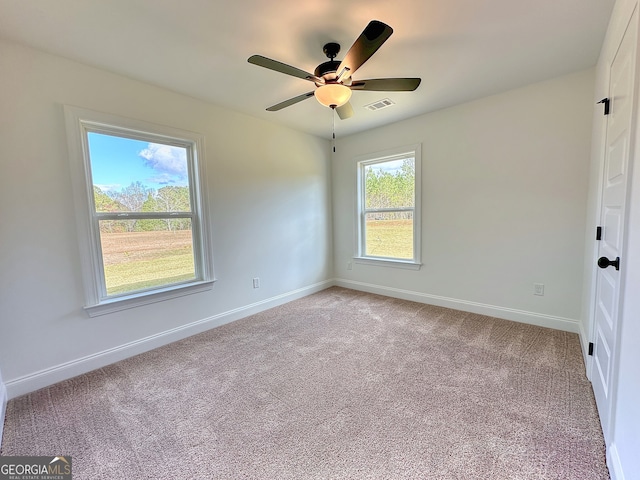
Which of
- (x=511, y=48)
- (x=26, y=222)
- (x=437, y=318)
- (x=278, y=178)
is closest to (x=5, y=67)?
(x=26, y=222)

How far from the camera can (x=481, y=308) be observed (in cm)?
317

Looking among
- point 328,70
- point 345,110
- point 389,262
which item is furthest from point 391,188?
point 328,70

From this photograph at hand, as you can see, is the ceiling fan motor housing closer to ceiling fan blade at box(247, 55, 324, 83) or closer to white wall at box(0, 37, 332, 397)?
ceiling fan blade at box(247, 55, 324, 83)

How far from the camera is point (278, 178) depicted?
144 inches

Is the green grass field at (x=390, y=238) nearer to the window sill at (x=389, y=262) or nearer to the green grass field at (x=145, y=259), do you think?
the window sill at (x=389, y=262)

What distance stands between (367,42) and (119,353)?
3.02 metres

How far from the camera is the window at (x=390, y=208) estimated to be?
12.0 ft

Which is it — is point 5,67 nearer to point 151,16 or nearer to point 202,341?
point 151,16

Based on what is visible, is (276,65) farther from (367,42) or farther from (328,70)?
(367,42)

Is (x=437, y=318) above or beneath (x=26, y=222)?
beneath

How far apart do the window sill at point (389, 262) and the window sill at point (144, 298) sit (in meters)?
2.24

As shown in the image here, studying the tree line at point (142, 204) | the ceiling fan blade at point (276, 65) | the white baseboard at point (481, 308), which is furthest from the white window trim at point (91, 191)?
the white baseboard at point (481, 308)

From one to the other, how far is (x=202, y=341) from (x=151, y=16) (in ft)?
8.62

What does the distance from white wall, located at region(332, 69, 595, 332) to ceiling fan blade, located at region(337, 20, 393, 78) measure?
2.06 meters
